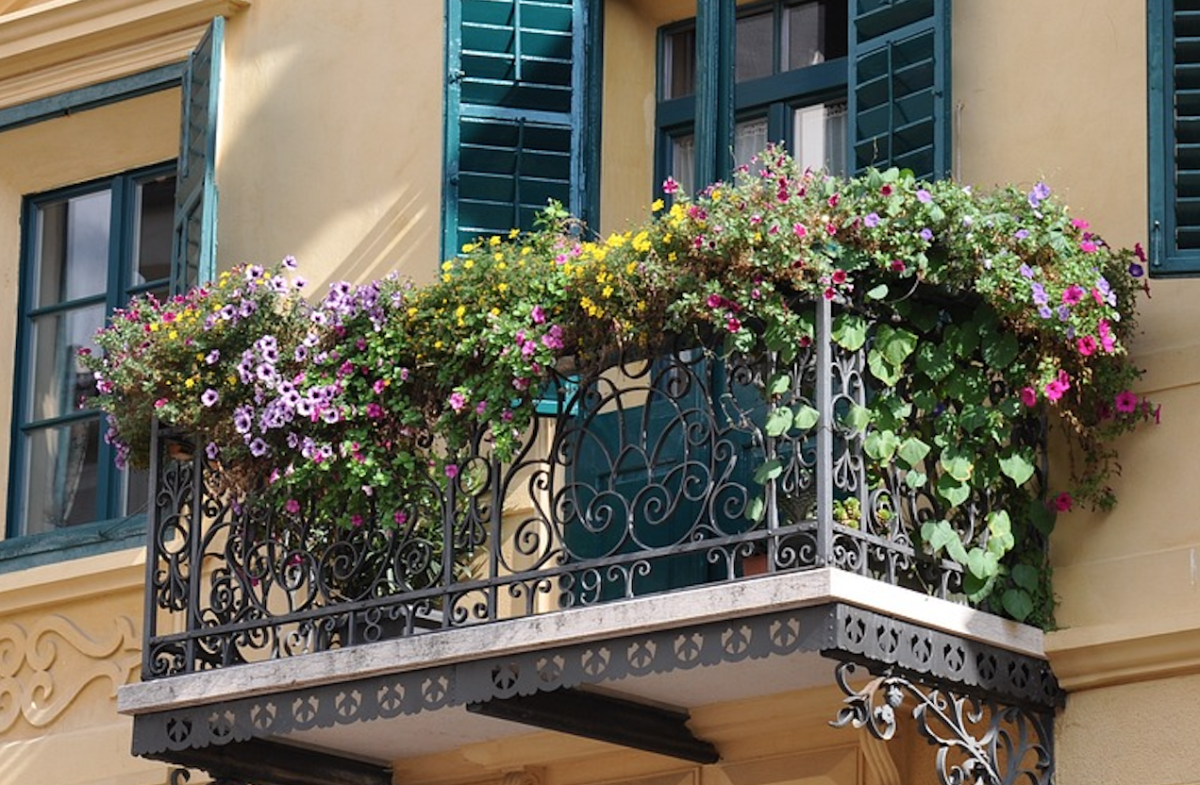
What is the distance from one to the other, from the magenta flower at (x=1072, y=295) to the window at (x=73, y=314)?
487 cm

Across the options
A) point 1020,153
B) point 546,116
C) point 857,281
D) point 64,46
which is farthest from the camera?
point 64,46

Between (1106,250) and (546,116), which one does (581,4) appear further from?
(1106,250)

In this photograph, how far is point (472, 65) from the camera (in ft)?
37.6

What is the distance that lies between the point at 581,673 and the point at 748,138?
2.66m

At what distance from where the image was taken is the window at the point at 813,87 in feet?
33.3

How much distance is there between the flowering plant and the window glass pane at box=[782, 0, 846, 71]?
1.53m

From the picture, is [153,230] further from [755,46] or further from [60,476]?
[755,46]

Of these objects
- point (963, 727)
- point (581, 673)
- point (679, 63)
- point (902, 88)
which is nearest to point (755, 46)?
point (679, 63)

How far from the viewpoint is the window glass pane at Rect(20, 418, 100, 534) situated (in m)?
12.8

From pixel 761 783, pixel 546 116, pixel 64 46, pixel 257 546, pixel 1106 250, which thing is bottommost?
pixel 761 783

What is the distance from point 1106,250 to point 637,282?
4.89 feet

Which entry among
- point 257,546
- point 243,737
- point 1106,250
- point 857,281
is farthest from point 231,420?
point 1106,250

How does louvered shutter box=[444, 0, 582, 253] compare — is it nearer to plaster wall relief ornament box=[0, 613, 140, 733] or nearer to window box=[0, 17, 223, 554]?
window box=[0, 17, 223, 554]

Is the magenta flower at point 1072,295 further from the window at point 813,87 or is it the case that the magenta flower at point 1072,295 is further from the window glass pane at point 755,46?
the window glass pane at point 755,46
